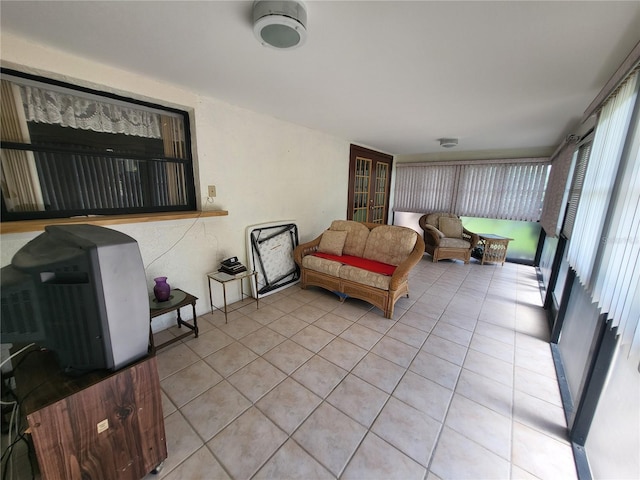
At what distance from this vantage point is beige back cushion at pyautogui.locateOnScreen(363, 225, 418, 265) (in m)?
2.93

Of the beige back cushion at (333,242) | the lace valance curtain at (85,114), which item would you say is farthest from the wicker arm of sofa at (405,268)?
the lace valance curtain at (85,114)

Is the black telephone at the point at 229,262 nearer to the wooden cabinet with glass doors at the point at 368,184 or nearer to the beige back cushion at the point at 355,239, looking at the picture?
the beige back cushion at the point at 355,239

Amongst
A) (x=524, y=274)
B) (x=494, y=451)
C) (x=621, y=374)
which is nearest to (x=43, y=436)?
(x=494, y=451)

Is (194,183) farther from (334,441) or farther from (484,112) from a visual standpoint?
(484,112)

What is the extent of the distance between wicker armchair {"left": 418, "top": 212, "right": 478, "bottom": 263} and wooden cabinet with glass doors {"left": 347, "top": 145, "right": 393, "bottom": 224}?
1.08 m

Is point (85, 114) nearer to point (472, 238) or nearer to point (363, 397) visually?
point (363, 397)

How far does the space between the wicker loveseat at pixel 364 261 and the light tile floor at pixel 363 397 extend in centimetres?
28

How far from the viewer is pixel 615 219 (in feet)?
4.10

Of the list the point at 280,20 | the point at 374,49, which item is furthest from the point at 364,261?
the point at 280,20

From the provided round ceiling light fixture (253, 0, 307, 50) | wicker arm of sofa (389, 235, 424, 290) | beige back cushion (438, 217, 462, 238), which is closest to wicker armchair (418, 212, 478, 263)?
beige back cushion (438, 217, 462, 238)

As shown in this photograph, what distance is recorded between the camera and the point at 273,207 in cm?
324

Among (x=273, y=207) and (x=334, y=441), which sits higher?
(x=273, y=207)

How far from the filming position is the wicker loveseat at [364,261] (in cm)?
266

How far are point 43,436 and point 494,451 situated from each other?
6.72 ft
